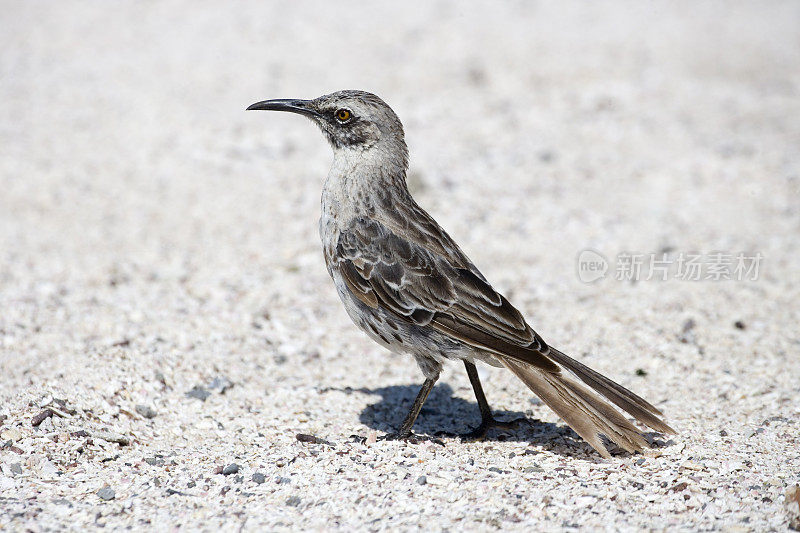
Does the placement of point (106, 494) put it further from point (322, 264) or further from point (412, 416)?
point (322, 264)

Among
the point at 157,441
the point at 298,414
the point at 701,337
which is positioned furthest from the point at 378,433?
the point at 701,337

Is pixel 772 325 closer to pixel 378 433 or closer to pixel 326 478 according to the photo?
pixel 378 433

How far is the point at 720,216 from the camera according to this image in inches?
Result: 386

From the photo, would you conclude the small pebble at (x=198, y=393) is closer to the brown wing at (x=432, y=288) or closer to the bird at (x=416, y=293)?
the bird at (x=416, y=293)

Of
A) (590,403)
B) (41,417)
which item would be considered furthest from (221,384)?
(590,403)

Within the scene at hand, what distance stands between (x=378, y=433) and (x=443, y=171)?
17.1 ft

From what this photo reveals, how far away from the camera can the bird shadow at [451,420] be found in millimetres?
5668

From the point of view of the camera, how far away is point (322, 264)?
8773 millimetres

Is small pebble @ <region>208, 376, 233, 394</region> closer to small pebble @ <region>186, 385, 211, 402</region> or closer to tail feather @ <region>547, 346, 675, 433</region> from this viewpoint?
small pebble @ <region>186, 385, 211, 402</region>

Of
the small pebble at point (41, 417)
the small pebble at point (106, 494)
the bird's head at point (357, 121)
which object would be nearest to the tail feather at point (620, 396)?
the bird's head at point (357, 121)

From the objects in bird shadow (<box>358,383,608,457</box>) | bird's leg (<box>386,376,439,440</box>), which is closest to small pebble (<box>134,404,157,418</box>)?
bird shadow (<box>358,383,608,457</box>)

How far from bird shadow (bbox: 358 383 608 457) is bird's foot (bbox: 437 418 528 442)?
0.08 feet

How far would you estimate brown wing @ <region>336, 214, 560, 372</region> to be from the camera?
5363mm

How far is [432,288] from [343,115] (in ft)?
4.75
